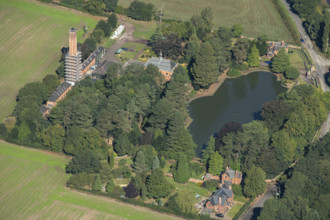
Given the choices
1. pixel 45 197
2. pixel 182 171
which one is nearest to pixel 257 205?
pixel 182 171

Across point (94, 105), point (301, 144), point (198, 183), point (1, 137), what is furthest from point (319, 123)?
point (1, 137)

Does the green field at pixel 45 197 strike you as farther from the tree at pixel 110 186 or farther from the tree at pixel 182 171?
the tree at pixel 182 171

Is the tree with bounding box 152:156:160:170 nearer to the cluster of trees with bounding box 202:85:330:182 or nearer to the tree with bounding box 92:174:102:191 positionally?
the cluster of trees with bounding box 202:85:330:182

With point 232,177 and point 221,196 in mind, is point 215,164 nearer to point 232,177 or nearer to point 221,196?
point 232,177

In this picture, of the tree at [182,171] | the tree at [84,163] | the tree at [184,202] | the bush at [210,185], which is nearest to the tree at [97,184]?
the tree at [84,163]

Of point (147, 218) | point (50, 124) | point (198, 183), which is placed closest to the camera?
point (147, 218)

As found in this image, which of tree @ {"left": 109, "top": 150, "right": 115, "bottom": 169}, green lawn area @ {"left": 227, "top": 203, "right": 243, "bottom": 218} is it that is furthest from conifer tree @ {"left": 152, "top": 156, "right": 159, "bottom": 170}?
green lawn area @ {"left": 227, "top": 203, "right": 243, "bottom": 218}

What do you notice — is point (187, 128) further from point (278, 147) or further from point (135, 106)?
point (278, 147)
